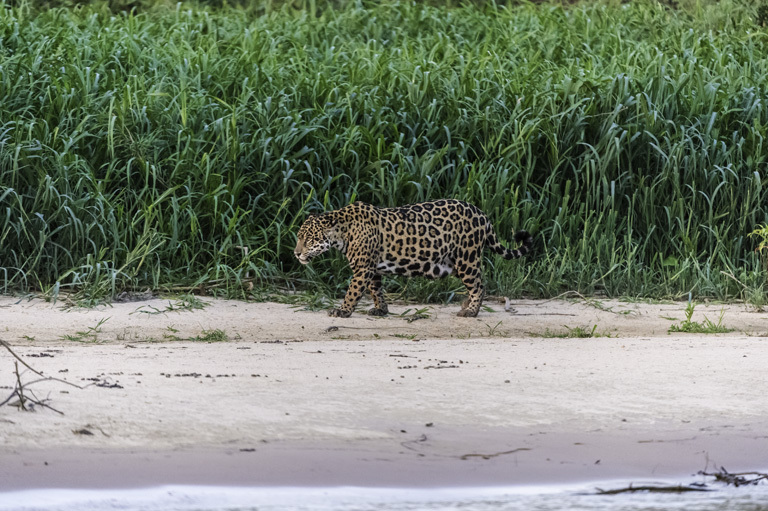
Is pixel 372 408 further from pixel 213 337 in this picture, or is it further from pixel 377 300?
pixel 377 300

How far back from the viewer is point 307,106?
8758 mm

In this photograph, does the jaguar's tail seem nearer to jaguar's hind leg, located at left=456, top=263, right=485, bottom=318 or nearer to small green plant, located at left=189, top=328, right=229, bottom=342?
jaguar's hind leg, located at left=456, top=263, right=485, bottom=318

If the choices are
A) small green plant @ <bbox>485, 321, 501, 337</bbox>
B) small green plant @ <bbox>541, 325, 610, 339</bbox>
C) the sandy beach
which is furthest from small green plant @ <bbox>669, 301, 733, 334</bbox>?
small green plant @ <bbox>485, 321, 501, 337</bbox>

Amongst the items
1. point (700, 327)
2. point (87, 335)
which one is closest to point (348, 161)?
point (87, 335)

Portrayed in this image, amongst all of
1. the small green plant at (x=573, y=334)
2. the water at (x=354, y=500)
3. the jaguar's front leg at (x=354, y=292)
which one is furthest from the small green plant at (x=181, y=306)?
the water at (x=354, y=500)

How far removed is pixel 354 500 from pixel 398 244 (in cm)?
354

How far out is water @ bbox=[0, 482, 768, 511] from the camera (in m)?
3.22

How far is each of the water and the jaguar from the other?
333 centimetres

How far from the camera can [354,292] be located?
668 centimetres

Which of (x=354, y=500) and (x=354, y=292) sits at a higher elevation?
(x=354, y=500)

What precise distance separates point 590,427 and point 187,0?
1043 cm

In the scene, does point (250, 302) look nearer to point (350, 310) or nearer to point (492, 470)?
point (350, 310)

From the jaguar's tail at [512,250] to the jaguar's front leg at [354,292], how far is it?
844 millimetres

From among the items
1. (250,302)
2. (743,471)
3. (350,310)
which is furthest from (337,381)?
(250,302)
